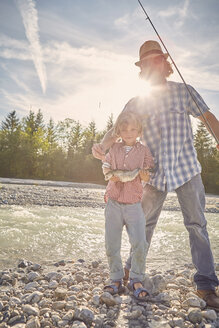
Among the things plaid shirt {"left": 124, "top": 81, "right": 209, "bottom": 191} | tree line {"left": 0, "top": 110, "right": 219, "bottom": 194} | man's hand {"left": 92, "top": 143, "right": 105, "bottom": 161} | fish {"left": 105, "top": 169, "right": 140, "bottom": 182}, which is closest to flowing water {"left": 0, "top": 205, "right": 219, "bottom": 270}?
plaid shirt {"left": 124, "top": 81, "right": 209, "bottom": 191}

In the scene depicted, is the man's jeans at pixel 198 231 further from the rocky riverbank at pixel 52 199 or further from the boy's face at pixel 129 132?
the rocky riverbank at pixel 52 199

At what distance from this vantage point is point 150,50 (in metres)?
3.08

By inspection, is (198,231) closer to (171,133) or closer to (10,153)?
(171,133)

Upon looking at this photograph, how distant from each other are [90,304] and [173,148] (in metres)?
1.87

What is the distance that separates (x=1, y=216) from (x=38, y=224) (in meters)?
1.45

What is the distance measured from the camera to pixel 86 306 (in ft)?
8.19

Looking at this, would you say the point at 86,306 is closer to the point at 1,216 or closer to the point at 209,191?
the point at 1,216

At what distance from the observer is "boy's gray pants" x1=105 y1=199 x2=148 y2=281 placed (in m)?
2.72

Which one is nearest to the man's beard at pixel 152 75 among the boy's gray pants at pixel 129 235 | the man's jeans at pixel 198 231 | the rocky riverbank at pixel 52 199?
the man's jeans at pixel 198 231

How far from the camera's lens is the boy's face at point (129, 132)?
2.96 m

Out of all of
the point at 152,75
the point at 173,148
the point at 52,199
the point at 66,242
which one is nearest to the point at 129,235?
the point at 173,148

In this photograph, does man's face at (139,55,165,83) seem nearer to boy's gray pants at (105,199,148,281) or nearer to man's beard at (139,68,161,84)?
man's beard at (139,68,161,84)

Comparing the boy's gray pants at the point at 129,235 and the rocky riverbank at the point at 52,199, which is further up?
the boy's gray pants at the point at 129,235

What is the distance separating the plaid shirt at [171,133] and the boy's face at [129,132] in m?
0.23
